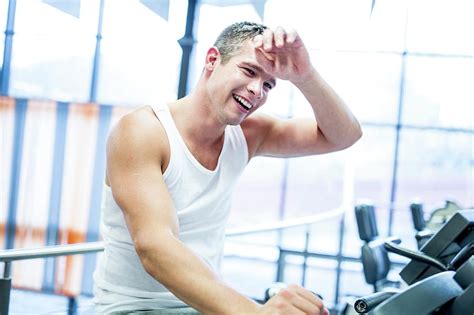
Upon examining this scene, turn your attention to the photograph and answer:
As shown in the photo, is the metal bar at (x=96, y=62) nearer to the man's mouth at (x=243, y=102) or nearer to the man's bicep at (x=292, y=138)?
the man's bicep at (x=292, y=138)

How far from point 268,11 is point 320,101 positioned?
7297mm

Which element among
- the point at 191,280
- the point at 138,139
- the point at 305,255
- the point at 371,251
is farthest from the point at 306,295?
the point at 305,255

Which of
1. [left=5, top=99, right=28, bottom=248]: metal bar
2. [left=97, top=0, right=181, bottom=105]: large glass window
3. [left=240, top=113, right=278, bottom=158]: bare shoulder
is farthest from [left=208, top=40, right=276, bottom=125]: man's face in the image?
[left=5, top=99, right=28, bottom=248]: metal bar

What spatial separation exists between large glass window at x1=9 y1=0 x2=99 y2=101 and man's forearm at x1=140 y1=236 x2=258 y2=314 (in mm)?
7778

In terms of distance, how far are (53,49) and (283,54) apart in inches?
307

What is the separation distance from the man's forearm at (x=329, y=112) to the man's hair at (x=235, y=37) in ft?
0.53

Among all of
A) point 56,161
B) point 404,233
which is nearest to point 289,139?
point 56,161

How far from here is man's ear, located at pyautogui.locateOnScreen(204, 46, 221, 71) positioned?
1.64 meters

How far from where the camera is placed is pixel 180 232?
1.56 meters

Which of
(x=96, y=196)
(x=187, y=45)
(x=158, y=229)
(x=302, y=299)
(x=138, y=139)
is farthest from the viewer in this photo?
(x=96, y=196)

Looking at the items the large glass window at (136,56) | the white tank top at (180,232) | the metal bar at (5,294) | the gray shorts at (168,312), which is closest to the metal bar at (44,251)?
the metal bar at (5,294)

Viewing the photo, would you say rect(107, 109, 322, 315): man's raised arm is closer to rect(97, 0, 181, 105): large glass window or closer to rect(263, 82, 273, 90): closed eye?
rect(263, 82, 273, 90): closed eye

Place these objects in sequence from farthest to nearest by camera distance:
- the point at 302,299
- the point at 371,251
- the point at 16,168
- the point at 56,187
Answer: the point at 16,168 < the point at 56,187 < the point at 371,251 < the point at 302,299

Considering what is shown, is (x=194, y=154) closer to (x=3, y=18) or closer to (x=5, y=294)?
(x=5, y=294)
